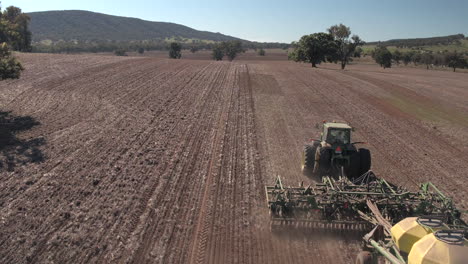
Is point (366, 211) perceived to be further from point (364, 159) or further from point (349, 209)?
point (364, 159)

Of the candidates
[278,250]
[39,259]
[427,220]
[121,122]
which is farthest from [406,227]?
[121,122]

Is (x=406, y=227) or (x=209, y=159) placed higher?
(x=406, y=227)

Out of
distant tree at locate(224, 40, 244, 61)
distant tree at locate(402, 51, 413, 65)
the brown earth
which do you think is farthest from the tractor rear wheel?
distant tree at locate(402, 51, 413, 65)

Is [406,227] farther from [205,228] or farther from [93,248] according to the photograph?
[93,248]

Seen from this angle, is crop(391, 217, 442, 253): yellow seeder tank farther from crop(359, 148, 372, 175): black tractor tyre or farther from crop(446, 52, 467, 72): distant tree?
crop(446, 52, 467, 72): distant tree

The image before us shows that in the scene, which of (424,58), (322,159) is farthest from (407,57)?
(322,159)
